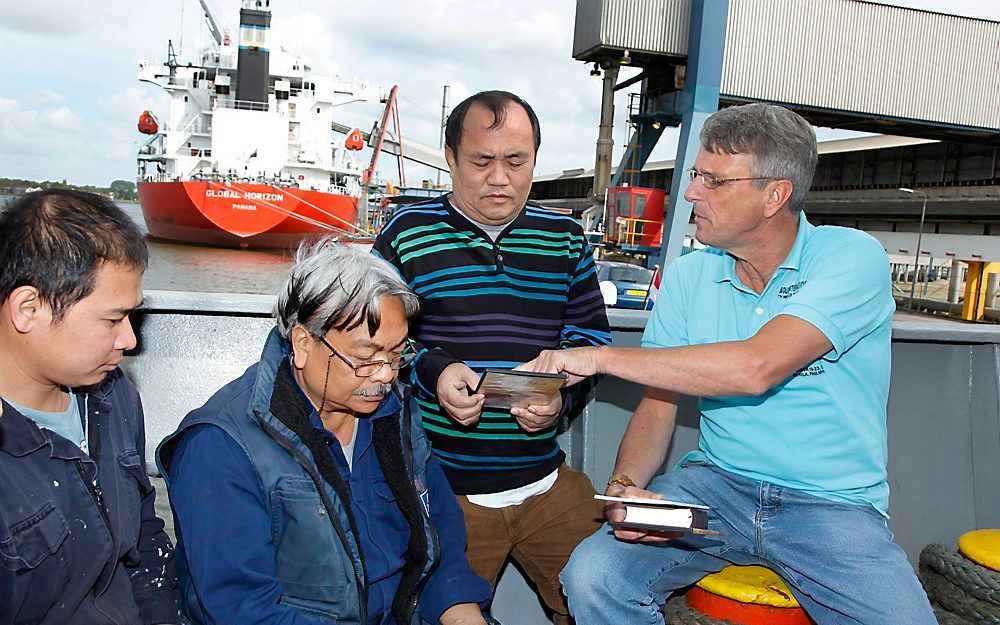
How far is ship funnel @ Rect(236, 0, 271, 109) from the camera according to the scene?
34656 mm

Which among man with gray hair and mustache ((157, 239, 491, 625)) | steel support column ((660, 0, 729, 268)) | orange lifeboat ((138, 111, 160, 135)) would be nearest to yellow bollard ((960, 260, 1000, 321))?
steel support column ((660, 0, 729, 268))

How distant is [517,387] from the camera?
7.67 ft

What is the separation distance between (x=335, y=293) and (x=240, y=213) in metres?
30.1

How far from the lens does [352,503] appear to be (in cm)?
208

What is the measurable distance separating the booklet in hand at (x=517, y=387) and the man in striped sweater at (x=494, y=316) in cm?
13

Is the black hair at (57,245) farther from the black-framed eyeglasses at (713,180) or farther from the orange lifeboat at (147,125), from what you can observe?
the orange lifeboat at (147,125)

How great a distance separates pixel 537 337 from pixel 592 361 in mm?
425

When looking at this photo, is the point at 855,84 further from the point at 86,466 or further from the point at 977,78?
the point at 86,466

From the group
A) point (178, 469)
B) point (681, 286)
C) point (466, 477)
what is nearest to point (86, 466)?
point (178, 469)

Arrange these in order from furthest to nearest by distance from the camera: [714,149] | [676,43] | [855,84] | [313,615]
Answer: [855,84], [676,43], [714,149], [313,615]

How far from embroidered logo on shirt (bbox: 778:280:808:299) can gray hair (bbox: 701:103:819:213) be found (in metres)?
0.24

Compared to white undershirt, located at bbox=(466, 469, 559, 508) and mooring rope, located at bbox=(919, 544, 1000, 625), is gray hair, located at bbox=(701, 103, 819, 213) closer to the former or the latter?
white undershirt, located at bbox=(466, 469, 559, 508)

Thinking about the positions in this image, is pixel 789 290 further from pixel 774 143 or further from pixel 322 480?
pixel 322 480

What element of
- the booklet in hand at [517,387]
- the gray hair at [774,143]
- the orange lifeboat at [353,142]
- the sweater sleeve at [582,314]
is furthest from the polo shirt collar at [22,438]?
the orange lifeboat at [353,142]
